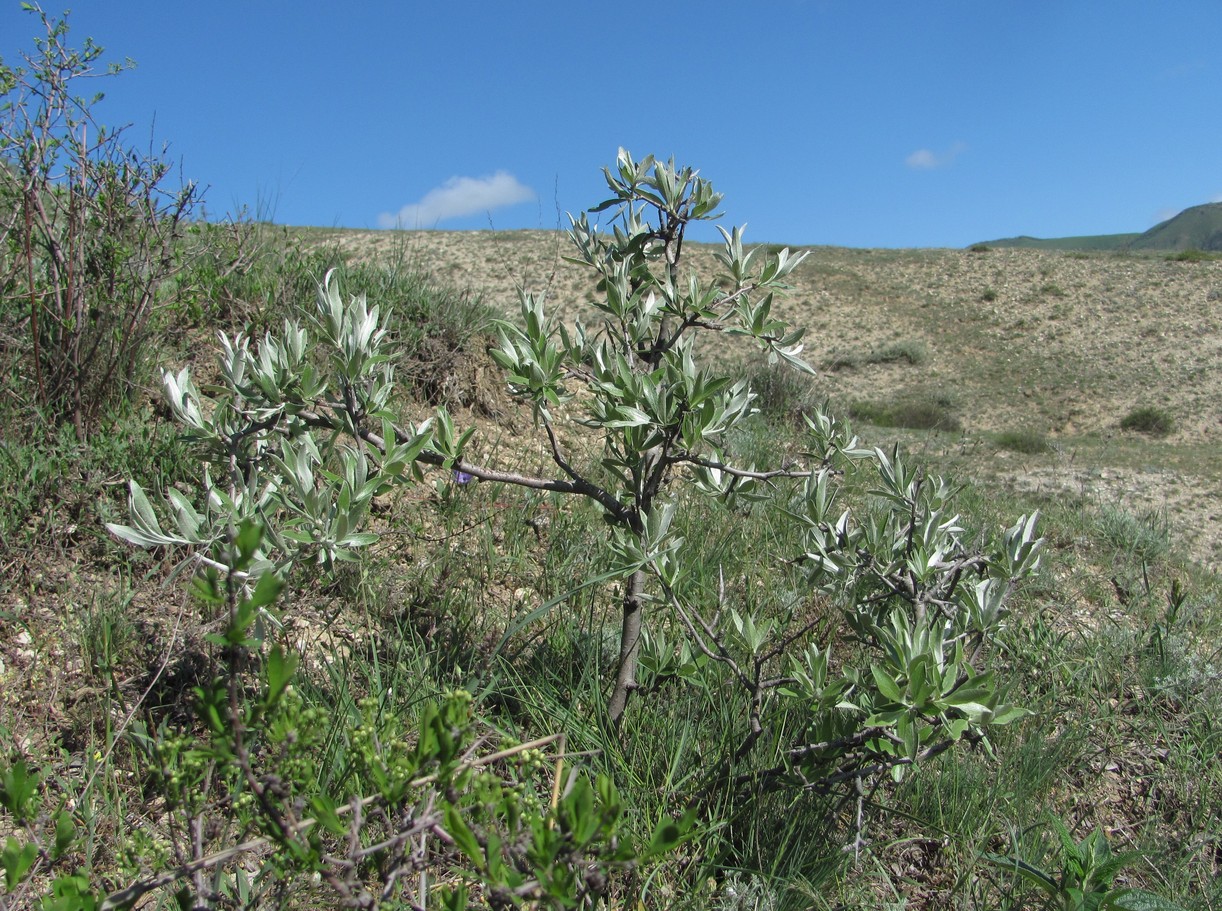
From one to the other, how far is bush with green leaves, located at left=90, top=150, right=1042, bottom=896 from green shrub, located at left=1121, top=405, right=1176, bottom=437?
1280 cm

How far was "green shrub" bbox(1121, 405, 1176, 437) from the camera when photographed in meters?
12.6

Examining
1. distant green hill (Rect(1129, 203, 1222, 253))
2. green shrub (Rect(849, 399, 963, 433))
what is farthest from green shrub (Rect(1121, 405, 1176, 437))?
distant green hill (Rect(1129, 203, 1222, 253))

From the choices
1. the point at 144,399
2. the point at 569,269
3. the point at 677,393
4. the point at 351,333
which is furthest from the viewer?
the point at 569,269

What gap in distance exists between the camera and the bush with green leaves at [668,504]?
65.2 inches

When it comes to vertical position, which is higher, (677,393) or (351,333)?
(351,333)

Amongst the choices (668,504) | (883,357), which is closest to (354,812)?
(668,504)

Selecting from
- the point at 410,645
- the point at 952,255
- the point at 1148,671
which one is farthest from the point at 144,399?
the point at 952,255

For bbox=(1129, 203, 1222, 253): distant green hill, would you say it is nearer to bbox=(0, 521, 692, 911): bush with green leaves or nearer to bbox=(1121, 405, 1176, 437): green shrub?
bbox=(1121, 405, 1176, 437): green shrub

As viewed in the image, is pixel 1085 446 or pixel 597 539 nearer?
pixel 597 539

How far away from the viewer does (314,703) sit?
2.17 m

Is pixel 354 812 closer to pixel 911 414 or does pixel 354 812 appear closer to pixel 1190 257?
pixel 911 414

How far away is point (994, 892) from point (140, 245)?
12.9ft

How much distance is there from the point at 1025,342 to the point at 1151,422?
5323 millimetres

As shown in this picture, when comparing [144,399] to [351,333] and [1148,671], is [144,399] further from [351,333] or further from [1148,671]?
[1148,671]
